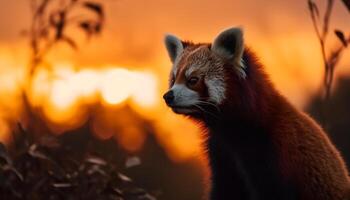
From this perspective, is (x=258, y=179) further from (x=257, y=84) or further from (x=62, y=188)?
(x=62, y=188)

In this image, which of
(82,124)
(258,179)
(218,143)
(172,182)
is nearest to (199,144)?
(218,143)

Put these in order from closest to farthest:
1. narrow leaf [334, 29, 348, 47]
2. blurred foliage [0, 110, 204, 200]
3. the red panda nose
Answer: the red panda nose < blurred foliage [0, 110, 204, 200] < narrow leaf [334, 29, 348, 47]

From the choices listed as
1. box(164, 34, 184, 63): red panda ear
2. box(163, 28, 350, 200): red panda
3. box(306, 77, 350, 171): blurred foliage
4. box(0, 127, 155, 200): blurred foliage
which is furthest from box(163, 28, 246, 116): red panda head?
box(306, 77, 350, 171): blurred foliage

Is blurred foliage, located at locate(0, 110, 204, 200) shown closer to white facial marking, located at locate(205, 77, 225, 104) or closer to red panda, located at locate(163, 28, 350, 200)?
red panda, located at locate(163, 28, 350, 200)

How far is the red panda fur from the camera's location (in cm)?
887

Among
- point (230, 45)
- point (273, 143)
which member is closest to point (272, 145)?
point (273, 143)

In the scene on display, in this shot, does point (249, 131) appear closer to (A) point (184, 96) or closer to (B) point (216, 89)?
(B) point (216, 89)

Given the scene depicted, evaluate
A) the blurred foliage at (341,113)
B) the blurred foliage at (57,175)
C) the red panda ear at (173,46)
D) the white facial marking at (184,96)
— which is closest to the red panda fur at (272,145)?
the white facial marking at (184,96)

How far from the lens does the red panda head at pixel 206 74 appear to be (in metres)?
9.20

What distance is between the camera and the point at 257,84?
9156 millimetres

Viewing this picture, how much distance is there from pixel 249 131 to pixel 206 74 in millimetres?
748

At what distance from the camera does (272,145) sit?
8.91 metres

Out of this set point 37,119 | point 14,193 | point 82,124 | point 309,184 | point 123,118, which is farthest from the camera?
point 82,124

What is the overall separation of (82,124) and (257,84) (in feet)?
66.4
